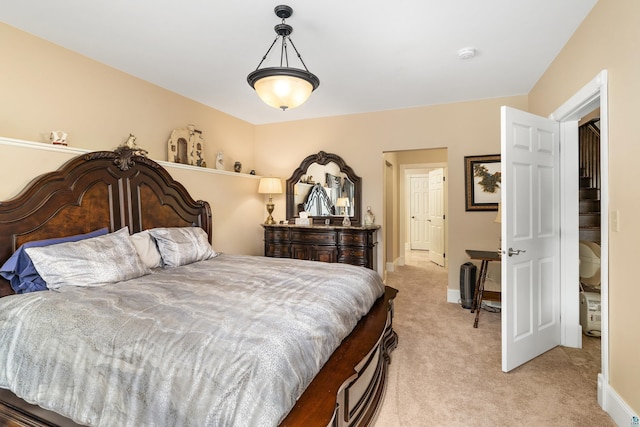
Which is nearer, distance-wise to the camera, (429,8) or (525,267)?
(429,8)

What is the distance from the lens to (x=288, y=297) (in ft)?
6.04

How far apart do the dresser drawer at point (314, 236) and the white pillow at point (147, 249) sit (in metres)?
1.96

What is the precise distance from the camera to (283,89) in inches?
80.8

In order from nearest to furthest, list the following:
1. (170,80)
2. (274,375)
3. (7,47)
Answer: (274,375) → (7,47) → (170,80)

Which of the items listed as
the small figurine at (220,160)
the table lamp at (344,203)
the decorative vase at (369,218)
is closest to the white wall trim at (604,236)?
the decorative vase at (369,218)

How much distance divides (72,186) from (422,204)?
7338mm

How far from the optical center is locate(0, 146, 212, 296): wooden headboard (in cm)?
221

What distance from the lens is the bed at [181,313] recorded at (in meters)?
1.21

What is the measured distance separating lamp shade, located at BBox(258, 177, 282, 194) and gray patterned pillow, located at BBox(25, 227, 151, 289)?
2338 mm

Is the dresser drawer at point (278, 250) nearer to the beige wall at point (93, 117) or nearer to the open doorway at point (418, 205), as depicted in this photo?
the beige wall at point (93, 117)

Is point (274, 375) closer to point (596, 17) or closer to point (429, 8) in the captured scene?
point (429, 8)

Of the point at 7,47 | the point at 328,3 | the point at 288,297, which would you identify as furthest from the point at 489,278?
the point at 7,47

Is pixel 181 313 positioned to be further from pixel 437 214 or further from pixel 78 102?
pixel 437 214

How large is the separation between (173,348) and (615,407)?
2526 millimetres
